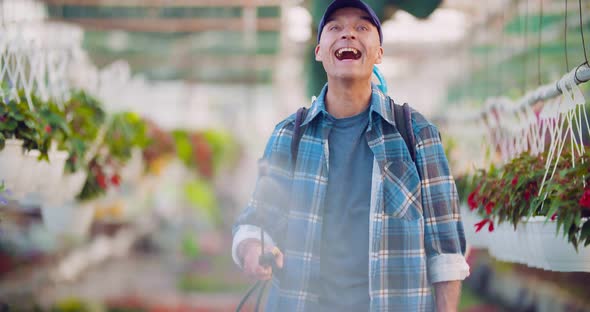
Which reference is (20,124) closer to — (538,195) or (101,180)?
(101,180)

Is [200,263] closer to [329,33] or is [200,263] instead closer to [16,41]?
[16,41]

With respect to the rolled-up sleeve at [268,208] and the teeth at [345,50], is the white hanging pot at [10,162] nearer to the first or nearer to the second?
the rolled-up sleeve at [268,208]

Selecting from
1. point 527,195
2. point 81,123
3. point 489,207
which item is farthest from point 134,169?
point 527,195

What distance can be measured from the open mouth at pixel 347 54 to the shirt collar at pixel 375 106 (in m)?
0.10

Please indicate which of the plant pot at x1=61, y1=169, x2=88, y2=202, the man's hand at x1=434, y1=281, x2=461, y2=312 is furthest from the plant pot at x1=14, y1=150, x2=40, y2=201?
the man's hand at x1=434, y1=281, x2=461, y2=312

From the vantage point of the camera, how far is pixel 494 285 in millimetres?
8766

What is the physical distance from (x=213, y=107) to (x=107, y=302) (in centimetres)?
611

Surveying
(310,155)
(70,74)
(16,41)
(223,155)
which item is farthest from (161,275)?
(310,155)

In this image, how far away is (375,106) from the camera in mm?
1969

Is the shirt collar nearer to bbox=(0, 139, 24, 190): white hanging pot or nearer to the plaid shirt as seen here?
the plaid shirt

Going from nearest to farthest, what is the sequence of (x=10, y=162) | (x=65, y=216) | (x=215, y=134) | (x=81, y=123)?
(x=10, y=162) < (x=81, y=123) < (x=65, y=216) < (x=215, y=134)

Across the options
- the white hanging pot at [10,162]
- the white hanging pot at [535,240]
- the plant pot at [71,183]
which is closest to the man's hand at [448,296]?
the white hanging pot at [535,240]

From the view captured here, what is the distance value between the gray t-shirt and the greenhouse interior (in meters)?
0.09

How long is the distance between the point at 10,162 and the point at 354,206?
1.27 metres
